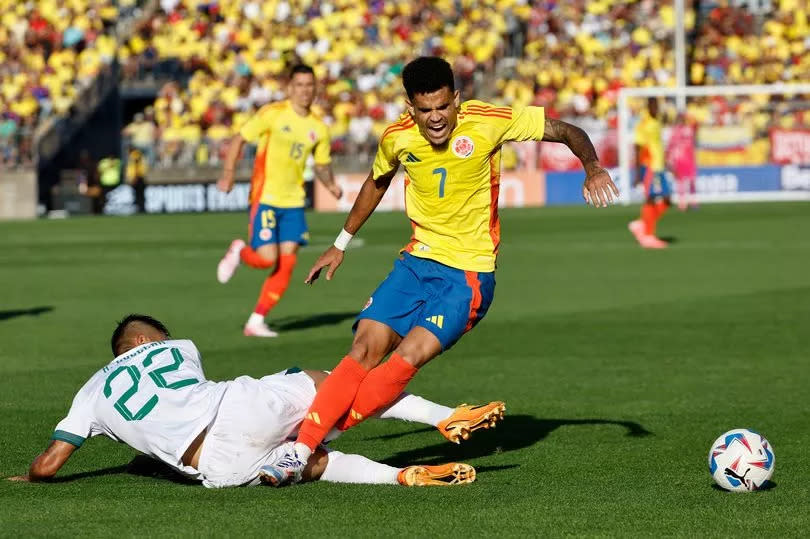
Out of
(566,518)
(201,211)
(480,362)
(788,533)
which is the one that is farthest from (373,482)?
(201,211)

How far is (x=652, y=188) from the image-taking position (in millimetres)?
24875

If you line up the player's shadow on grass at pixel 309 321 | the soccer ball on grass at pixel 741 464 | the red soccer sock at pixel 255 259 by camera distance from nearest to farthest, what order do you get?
1. the soccer ball on grass at pixel 741 464
2. the red soccer sock at pixel 255 259
3. the player's shadow on grass at pixel 309 321

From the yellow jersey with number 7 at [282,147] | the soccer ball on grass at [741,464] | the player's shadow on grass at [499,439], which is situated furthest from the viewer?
the yellow jersey with number 7 at [282,147]

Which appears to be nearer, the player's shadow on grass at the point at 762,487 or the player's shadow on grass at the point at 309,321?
the player's shadow on grass at the point at 762,487

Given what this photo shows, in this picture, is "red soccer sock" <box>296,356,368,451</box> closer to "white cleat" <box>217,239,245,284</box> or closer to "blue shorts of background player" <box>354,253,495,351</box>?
"blue shorts of background player" <box>354,253,495,351</box>

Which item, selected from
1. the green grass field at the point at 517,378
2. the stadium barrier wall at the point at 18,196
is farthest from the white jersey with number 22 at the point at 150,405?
the stadium barrier wall at the point at 18,196

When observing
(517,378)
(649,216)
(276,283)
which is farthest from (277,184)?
(649,216)

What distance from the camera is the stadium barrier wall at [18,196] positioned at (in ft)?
125

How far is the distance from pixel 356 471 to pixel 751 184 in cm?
3219

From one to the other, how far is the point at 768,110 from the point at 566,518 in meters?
33.2

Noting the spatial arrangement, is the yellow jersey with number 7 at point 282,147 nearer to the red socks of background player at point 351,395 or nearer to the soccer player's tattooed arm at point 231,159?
the soccer player's tattooed arm at point 231,159

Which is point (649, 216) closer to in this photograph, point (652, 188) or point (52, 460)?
point (652, 188)

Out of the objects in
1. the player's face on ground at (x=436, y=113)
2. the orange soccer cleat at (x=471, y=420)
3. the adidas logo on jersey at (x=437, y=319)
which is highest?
the player's face on ground at (x=436, y=113)

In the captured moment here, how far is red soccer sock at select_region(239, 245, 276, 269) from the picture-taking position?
14758 millimetres
